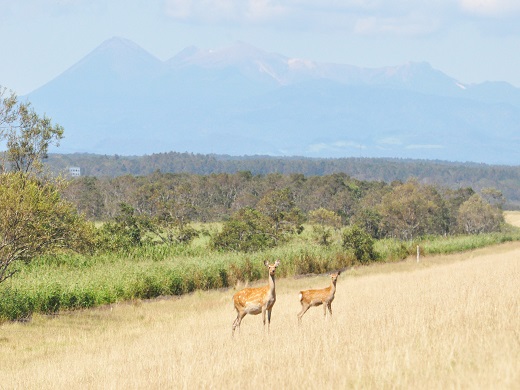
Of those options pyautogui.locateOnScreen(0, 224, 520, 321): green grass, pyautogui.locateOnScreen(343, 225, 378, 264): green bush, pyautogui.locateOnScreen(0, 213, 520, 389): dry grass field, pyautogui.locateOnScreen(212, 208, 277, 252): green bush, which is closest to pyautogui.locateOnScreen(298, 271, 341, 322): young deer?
pyautogui.locateOnScreen(0, 213, 520, 389): dry grass field

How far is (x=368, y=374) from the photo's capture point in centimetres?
999

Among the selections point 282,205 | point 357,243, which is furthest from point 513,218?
point 357,243

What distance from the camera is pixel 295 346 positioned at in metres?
13.8

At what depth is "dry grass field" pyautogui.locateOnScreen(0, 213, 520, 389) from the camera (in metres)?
9.95

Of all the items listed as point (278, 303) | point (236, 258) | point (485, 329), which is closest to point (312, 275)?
point (236, 258)

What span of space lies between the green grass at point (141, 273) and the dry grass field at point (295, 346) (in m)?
1.69

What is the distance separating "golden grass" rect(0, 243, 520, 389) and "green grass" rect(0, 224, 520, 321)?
1790mm

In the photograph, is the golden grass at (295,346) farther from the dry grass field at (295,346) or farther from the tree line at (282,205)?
the tree line at (282,205)

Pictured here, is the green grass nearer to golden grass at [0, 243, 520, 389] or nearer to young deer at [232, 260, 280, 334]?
golden grass at [0, 243, 520, 389]

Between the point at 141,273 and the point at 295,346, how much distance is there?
22.5m

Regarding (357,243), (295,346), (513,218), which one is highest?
(295,346)

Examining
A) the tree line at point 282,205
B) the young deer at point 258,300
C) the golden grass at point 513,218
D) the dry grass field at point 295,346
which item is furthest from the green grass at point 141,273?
the golden grass at point 513,218

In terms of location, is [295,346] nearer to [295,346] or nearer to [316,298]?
[295,346]

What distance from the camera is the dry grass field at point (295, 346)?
9.95m
